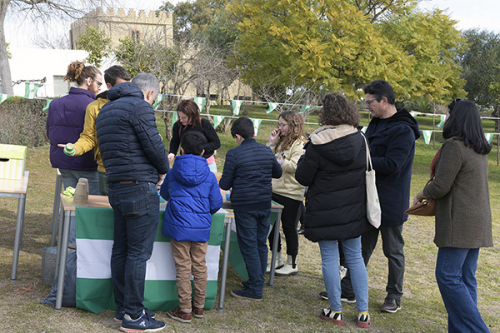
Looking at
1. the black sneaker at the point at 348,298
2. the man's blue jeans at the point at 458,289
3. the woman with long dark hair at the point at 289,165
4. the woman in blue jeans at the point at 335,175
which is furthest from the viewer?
the woman with long dark hair at the point at 289,165

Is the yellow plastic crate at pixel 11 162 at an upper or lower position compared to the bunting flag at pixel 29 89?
lower

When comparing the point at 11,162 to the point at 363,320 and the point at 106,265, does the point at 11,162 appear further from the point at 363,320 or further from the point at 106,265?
the point at 363,320

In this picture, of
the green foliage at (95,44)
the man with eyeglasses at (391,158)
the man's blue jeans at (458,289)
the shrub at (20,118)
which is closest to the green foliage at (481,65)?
the green foliage at (95,44)

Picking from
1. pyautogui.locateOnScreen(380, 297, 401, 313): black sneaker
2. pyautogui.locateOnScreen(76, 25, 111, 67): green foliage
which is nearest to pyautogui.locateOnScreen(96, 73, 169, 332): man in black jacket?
pyautogui.locateOnScreen(380, 297, 401, 313): black sneaker

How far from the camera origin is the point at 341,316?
3.89 meters

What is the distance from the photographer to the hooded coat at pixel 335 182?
3590mm

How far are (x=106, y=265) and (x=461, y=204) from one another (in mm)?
2501

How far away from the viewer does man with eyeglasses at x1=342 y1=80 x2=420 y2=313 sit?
389 cm

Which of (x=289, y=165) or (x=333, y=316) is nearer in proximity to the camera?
(x=333, y=316)

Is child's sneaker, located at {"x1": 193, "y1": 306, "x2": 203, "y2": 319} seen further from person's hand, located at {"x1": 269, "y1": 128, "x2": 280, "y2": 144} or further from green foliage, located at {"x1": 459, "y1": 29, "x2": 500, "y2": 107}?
green foliage, located at {"x1": 459, "y1": 29, "x2": 500, "y2": 107}

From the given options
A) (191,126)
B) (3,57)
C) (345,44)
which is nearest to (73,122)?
(191,126)

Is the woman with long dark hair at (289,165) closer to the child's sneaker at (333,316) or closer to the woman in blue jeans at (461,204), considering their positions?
the child's sneaker at (333,316)

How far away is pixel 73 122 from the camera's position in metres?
4.46

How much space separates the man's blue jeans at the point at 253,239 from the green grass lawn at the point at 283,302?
0.63 ft
